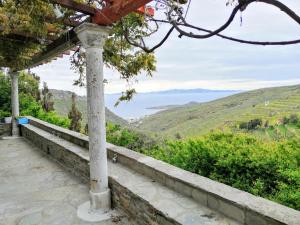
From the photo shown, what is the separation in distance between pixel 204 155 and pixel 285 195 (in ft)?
5.05

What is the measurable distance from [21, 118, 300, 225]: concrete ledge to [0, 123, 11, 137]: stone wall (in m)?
8.46

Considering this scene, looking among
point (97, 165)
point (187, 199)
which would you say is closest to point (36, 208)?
point (97, 165)

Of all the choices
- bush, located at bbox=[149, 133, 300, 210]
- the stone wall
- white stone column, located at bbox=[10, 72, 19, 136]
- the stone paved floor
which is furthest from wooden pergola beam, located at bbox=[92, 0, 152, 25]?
the stone wall

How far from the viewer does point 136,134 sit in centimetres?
736

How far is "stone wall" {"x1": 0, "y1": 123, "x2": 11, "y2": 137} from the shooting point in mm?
11586

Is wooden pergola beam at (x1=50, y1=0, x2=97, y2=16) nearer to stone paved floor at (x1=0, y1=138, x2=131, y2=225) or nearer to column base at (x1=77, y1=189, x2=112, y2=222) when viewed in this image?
column base at (x1=77, y1=189, x2=112, y2=222)

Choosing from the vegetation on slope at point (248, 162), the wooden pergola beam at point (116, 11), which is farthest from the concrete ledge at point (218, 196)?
the wooden pergola beam at point (116, 11)

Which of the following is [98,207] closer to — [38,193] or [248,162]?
[38,193]

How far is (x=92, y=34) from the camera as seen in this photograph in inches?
157

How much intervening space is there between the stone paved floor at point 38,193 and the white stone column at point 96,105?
48 centimetres

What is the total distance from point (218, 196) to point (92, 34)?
8.64ft

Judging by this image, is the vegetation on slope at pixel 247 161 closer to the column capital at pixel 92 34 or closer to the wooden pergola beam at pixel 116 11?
the column capital at pixel 92 34

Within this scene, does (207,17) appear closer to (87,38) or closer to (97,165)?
(87,38)

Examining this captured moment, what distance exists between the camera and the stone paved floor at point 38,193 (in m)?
4.20
